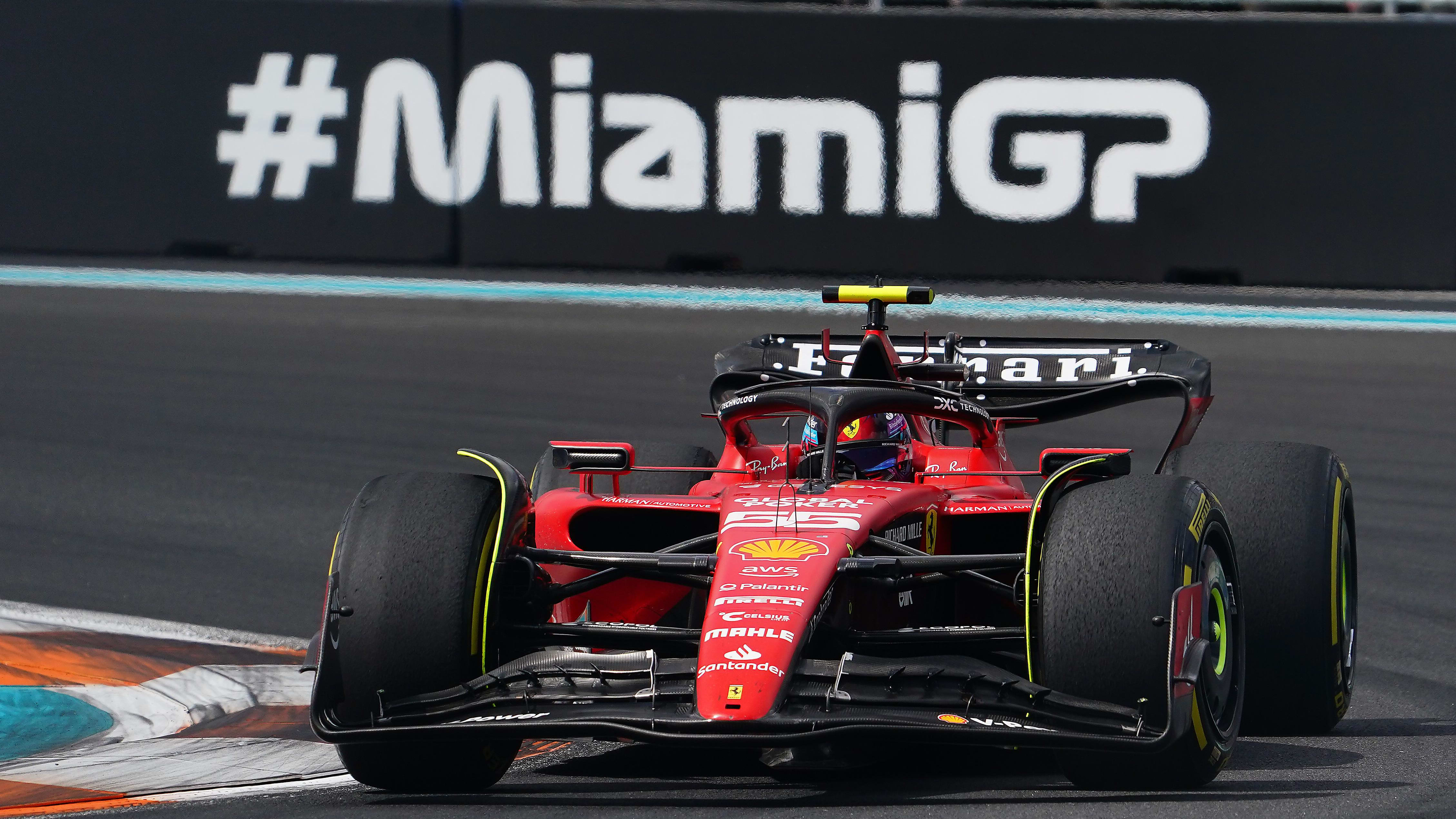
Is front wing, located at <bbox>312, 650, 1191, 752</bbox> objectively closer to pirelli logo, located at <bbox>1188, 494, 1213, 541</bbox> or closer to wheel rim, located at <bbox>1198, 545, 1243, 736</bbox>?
wheel rim, located at <bbox>1198, 545, 1243, 736</bbox>

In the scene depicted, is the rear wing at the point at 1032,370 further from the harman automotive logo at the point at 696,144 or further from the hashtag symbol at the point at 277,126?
the hashtag symbol at the point at 277,126

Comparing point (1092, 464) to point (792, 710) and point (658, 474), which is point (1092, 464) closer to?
point (792, 710)

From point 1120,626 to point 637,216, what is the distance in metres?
10.9

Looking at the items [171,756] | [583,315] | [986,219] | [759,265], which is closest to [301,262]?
[583,315]

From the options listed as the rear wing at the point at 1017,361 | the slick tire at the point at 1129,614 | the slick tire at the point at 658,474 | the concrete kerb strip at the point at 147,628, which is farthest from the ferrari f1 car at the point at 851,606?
the concrete kerb strip at the point at 147,628

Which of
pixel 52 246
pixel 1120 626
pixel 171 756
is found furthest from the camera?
pixel 52 246

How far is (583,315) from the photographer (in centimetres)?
1518

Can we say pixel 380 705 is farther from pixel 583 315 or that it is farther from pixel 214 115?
pixel 214 115

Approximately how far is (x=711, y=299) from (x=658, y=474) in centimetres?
743

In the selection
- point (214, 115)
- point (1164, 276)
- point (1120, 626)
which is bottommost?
point (1120, 626)

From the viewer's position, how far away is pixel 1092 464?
554 centimetres

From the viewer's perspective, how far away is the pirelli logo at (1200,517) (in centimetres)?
515

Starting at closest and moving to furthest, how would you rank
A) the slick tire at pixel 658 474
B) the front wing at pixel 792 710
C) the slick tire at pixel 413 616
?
the front wing at pixel 792 710, the slick tire at pixel 413 616, the slick tire at pixel 658 474

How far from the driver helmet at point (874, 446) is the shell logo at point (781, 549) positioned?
1.18 meters
